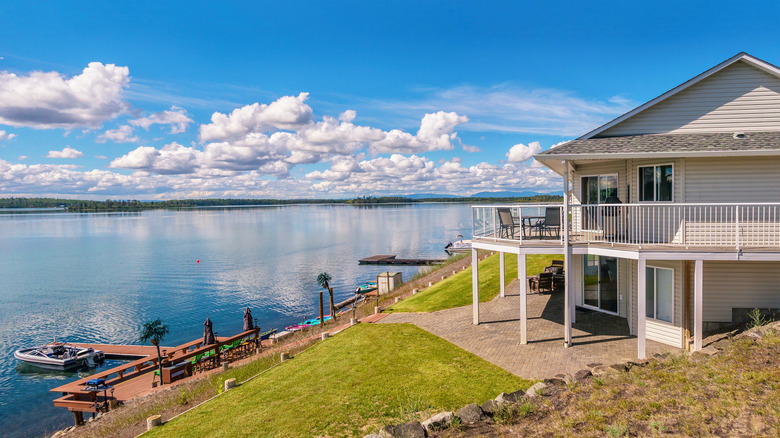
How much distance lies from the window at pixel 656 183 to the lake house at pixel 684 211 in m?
0.03

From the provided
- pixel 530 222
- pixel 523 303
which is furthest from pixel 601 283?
pixel 523 303

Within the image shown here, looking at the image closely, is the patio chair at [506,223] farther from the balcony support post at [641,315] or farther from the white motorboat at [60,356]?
the white motorboat at [60,356]

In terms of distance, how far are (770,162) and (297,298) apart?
119 feet

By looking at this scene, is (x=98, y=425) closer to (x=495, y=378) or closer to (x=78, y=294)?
(x=495, y=378)

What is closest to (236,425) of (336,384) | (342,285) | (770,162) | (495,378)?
(336,384)

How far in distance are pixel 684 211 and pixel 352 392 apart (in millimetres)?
10476

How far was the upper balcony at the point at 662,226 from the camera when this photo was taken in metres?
11.2

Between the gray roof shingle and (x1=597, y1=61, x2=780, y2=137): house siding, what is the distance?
47 centimetres

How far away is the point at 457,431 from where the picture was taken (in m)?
7.11

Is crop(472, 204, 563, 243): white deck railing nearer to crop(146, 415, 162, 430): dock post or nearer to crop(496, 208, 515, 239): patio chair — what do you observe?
crop(496, 208, 515, 239): patio chair

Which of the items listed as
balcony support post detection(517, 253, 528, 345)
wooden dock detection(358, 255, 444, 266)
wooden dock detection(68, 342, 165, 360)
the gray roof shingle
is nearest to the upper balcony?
balcony support post detection(517, 253, 528, 345)

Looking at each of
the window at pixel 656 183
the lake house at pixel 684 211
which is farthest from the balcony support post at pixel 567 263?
the window at pixel 656 183

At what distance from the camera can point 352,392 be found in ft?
34.6

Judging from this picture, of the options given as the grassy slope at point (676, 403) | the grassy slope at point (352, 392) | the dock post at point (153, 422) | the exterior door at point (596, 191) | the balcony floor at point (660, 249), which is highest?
the exterior door at point (596, 191)
